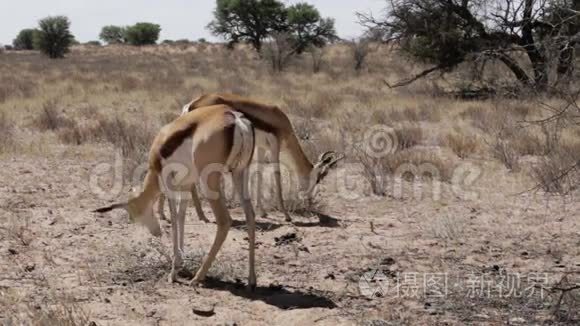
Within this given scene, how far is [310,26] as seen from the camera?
1766 inches

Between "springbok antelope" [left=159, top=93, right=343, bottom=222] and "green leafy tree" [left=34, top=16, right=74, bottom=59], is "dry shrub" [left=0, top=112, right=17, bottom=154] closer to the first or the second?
"springbok antelope" [left=159, top=93, right=343, bottom=222]

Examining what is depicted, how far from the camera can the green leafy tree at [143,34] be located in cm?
7375

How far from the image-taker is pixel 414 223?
6.79 metres

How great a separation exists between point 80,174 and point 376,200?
406 cm

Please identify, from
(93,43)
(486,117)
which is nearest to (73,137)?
(486,117)

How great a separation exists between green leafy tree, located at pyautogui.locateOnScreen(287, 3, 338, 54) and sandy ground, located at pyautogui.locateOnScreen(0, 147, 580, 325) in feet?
122

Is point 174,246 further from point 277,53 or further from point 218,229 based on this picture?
point 277,53

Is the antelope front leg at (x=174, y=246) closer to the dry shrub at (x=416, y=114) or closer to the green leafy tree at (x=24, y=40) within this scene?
the dry shrub at (x=416, y=114)

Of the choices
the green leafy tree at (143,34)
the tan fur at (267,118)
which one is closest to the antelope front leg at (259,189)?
the tan fur at (267,118)

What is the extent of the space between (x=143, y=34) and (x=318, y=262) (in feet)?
238

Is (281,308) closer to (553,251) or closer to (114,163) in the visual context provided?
(553,251)

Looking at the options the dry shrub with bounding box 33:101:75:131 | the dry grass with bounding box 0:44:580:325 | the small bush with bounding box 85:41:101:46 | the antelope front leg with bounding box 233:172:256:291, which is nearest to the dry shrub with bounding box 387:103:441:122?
the dry grass with bounding box 0:44:580:325

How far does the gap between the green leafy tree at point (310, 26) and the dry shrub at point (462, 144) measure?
33711 millimetres

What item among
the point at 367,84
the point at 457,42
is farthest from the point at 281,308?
the point at 367,84
